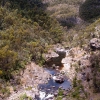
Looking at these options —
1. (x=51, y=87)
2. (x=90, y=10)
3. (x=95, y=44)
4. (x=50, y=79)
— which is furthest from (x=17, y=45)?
(x=90, y=10)

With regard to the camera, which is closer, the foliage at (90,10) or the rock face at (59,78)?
the rock face at (59,78)

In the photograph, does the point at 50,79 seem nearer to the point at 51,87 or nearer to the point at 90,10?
the point at 51,87

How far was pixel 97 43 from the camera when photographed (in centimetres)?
4797

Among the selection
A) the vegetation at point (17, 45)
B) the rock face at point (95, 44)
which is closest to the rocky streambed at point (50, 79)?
the vegetation at point (17, 45)

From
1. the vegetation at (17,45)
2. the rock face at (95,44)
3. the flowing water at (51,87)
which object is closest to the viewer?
the flowing water at (51,87)

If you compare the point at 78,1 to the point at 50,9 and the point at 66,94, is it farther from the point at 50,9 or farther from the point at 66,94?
the point at 66,94

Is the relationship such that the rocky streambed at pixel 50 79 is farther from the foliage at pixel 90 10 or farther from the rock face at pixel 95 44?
the foliage at pixel 90 10

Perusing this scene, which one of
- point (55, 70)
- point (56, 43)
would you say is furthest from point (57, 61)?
point (56, 43)

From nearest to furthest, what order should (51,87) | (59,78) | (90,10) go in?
(51,87) < (59,78) < (90,10)

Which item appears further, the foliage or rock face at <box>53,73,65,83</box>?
the foliage

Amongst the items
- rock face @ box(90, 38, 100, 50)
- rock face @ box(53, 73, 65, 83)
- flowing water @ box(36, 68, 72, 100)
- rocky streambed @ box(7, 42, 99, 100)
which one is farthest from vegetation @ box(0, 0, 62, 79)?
rock face @ box(90, 38, 100, 50)

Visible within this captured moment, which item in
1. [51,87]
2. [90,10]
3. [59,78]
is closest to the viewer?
[51,87]

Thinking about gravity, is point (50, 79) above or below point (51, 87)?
above

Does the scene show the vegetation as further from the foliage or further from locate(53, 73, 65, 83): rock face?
the foliage
